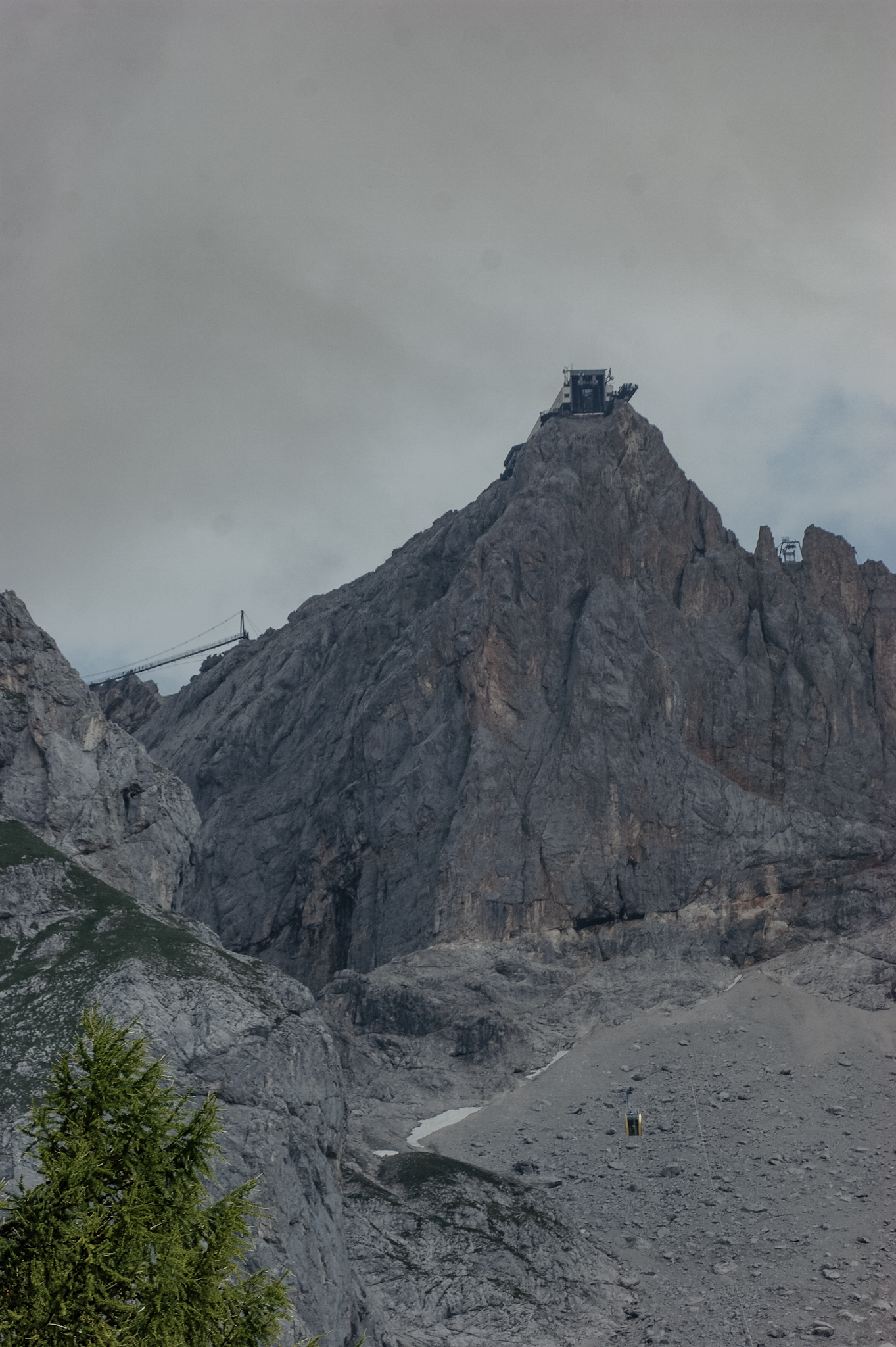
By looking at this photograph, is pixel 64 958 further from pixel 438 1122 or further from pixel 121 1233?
pixel 121 1233

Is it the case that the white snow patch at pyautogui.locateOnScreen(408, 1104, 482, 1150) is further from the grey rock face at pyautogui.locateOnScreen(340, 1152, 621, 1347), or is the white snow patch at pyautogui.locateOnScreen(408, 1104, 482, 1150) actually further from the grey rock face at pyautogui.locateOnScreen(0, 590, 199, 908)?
the grey rock face at pyautogui.locateOnScreen(0, 590, 199, 908)

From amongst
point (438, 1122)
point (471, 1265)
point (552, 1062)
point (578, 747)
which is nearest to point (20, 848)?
point (471, 1265)

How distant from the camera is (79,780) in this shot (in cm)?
8994

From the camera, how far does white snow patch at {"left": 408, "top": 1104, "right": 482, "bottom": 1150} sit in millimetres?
105062

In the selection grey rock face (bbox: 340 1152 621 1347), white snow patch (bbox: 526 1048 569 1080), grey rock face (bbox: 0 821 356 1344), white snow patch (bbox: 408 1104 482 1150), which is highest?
grey rock face (bbox: 0 821 356 1344)

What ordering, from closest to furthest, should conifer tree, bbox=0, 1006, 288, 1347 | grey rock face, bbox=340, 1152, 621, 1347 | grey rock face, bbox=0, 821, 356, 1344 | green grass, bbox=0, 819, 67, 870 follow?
1. conifer tree, bbox=0, 1006, 288, 1347
2. grey rock face, bbox=0, 821, 356, 1344
3. grey rock face, bbox=340, 1152, 621, 1347
4. green grass, bbox=0, 819, 67, 870

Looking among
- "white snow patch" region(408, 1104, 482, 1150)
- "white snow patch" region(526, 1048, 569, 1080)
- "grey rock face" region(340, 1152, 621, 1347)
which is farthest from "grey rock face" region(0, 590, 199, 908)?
"white snow patch" region(526, 1048, 569, 1080)

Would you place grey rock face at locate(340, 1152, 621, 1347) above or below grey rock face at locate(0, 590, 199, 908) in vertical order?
below

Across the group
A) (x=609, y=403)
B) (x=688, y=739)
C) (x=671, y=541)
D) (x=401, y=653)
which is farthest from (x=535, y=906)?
(x=609, y=403)

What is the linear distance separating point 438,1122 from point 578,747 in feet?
139

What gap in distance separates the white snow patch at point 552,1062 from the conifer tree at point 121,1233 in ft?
315

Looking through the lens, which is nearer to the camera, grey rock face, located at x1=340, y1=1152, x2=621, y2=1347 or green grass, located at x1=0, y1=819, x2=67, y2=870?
grey rock face, located at x1=340, y1=1152, x2=621, y2=1347

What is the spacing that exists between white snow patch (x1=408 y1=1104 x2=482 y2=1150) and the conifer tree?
290 ft

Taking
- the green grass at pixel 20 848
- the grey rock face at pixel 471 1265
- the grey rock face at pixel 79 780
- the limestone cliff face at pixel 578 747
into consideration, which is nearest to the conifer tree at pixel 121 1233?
the grey rock face at pixel 471 1265
